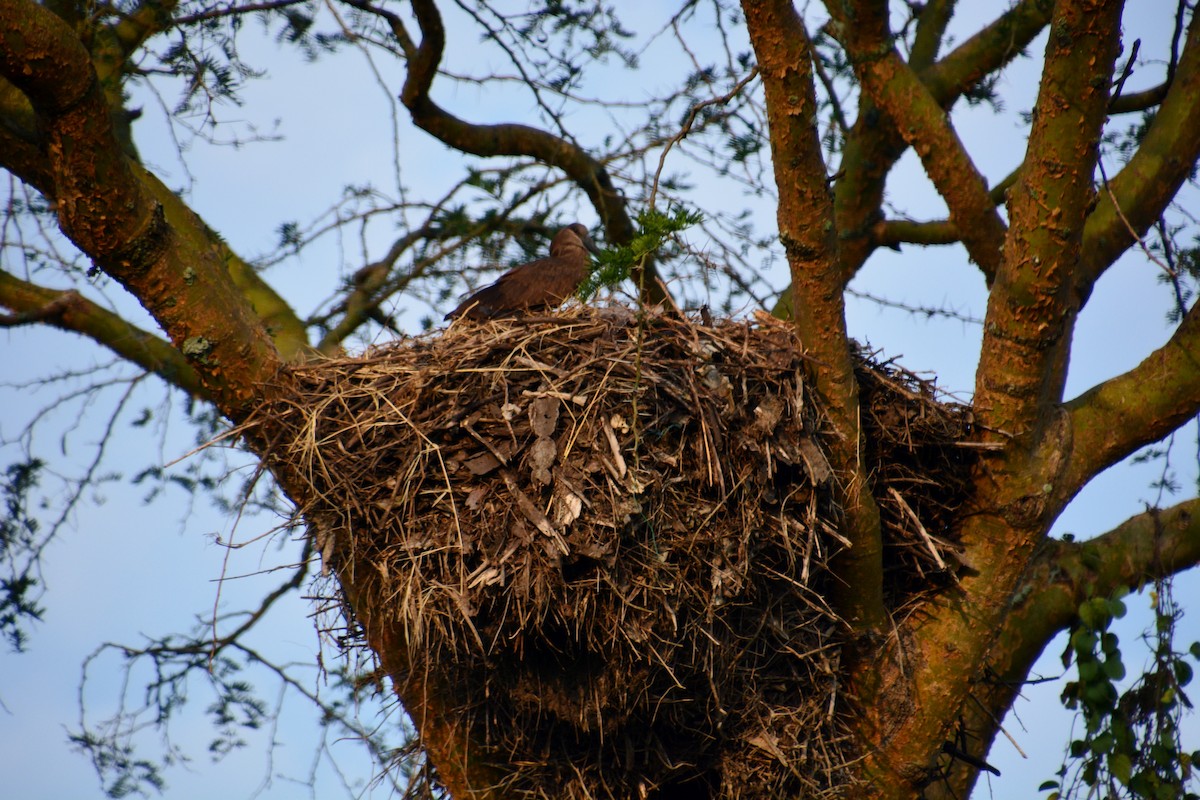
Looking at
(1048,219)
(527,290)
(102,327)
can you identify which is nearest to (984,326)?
(1048,219)

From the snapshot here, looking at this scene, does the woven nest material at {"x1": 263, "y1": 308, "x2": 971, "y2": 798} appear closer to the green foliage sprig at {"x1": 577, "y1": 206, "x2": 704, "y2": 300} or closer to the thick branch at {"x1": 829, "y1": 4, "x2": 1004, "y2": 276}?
the green foliage sprig at {"x1": 577, "y1": 206, "x2": 704, "y2": 300}

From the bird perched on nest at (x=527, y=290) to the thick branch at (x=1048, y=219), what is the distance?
2.02m

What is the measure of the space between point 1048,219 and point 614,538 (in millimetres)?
1816

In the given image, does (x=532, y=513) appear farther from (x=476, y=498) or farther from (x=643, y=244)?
(x=643, y=244)

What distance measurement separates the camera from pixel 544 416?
11.9ft

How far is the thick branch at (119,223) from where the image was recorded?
132 inches

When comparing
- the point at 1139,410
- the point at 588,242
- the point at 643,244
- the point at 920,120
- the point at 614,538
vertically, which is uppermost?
the point at 588,242

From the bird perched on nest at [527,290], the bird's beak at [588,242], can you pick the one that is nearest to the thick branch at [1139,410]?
the bird perched on nest at [527,290]

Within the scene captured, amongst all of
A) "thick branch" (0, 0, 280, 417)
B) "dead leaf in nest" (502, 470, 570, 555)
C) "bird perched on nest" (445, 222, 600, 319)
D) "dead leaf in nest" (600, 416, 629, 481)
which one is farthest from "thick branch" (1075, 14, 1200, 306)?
"thick branch" (0, 0, 280, 417)

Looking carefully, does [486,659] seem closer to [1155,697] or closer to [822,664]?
[822,664]

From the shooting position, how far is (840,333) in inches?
143

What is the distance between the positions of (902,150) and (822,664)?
3.33 m

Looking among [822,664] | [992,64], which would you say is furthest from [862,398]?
[992,64]

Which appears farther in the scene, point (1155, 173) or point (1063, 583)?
point (1155, 173)
